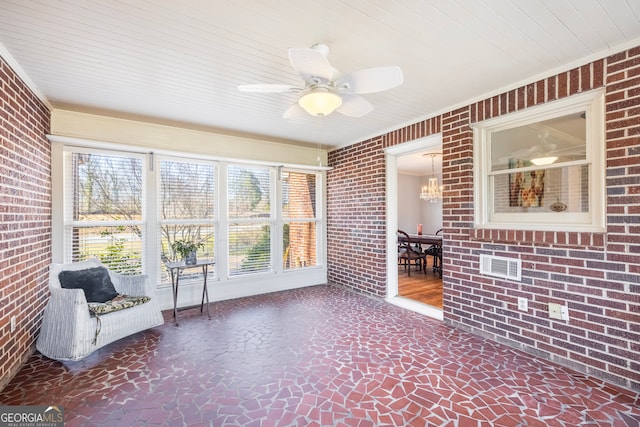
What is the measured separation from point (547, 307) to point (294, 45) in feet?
9.66

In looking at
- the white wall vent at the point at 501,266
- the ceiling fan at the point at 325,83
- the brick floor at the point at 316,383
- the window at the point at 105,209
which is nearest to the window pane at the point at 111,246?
the window at the point at 105,209

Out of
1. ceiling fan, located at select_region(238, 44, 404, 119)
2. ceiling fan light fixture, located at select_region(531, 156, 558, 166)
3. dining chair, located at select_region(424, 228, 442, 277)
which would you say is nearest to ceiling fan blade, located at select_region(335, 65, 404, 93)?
ceiling fan, located at select_region(238, 44, 404, 119)

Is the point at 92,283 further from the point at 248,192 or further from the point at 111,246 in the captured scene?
the point at 248,192

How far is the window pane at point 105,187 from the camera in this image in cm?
337

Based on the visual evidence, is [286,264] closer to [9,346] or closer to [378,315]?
[378,315]

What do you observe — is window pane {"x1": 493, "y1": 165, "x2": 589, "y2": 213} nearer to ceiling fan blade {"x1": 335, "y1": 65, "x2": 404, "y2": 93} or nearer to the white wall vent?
the white wall vent

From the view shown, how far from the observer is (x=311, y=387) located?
2125 millimetres

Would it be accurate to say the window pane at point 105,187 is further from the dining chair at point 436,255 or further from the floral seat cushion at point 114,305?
the dining chair at point 436,255

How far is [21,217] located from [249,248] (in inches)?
101

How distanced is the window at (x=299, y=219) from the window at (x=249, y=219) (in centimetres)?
26

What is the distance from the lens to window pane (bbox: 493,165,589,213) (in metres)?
2.39

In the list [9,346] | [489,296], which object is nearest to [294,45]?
[489,296]

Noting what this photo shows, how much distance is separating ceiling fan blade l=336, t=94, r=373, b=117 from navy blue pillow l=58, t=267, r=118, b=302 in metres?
2.89

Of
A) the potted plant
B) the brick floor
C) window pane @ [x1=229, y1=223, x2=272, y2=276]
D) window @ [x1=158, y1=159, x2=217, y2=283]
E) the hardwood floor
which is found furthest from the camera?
window pane @ [x1=229, y1=223, x2=272, y2=276]
